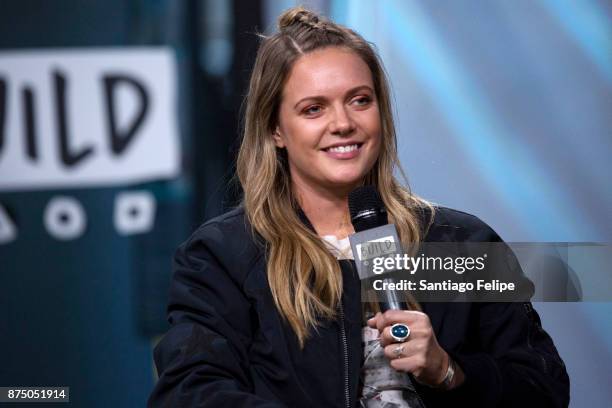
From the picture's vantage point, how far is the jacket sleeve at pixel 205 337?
1542 millimetres

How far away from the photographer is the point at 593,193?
2.30 metres

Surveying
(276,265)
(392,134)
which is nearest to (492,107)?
(392,134)

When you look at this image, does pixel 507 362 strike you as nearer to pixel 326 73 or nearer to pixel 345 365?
pixel 345 365

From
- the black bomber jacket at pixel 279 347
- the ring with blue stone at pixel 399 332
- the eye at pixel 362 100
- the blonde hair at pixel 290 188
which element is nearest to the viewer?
the ring with blue stone at pixel 399 332

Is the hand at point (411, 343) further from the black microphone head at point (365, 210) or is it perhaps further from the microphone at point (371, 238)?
the black microphone head at point (365, 210)

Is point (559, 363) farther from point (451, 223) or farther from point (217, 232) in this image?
point (217, 232)

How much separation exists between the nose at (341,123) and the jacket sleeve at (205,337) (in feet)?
0.98

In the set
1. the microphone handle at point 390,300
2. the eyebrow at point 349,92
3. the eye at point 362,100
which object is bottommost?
the microphone handle at point 390,300

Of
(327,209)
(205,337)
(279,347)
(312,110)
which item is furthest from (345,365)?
(312,110)

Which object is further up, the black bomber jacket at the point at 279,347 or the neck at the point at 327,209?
the neck at the point at 327,209

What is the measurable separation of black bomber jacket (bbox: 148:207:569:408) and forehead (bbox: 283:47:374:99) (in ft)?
0.97

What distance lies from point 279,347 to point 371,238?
1.13 feet

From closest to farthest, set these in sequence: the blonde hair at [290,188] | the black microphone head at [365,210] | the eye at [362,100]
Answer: the black microphone head at [365,210] < the blonde hair at [290,188] < the eye at [362,100]

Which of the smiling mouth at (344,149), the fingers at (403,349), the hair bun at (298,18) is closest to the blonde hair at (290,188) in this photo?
the hair bun at (298,18)
